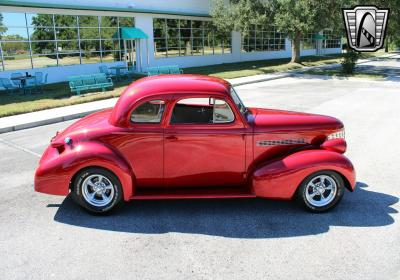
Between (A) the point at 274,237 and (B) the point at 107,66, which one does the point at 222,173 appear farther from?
(B) the point at 107,66

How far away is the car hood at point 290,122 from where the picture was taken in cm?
531

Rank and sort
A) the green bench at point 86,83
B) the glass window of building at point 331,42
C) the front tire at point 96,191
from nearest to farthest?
the front tire at point 96,191 < the green bench at point 86,83 < the glass window of building at point 331,42

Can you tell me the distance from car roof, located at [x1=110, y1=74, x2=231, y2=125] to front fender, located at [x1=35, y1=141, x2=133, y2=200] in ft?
1.57

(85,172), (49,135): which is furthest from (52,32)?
(85,172)

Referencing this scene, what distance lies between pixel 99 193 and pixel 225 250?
75.8 inches

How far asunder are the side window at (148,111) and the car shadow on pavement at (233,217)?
50.2 inches

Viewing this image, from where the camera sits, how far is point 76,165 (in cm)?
500

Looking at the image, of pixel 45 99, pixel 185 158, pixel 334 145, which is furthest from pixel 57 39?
pixel 334 145

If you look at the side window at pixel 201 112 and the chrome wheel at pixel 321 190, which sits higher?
the side window at pixel 201 112

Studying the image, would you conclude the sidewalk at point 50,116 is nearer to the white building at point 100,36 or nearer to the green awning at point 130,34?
the white building at point 100,36

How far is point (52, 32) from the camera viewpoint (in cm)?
→ 2095

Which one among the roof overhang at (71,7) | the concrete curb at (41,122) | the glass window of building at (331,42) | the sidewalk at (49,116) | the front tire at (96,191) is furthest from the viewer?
the glass window of building at (331,42)

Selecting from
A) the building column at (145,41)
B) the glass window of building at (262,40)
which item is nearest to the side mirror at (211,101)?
the building column at (145,41)

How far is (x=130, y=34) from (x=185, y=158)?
799 inches
